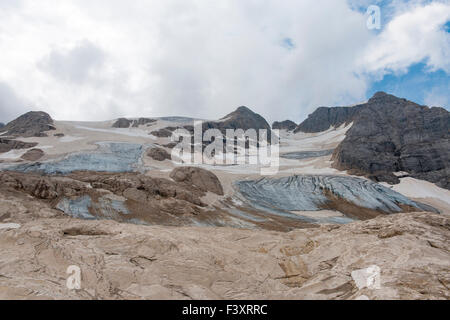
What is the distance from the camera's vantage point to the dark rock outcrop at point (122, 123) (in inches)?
4252

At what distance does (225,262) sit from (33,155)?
5897 cm

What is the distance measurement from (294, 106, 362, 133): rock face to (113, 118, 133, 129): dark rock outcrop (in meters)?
94.5

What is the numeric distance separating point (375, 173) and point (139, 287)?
231 feet

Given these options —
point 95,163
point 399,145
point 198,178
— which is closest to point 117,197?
point 198,178

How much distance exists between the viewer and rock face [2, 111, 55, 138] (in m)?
76.4

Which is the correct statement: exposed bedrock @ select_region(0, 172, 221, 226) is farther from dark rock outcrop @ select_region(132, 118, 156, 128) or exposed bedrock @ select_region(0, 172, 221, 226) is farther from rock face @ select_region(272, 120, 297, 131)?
rock face @ select_region(272, 120, 297, 131)

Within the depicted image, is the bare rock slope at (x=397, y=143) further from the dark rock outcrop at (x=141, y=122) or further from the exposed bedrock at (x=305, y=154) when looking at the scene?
the dark rock outcrop at (x=141, y=122)

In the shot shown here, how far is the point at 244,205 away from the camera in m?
35.0

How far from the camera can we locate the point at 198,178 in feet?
123

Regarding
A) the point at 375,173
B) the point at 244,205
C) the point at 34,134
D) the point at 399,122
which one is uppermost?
the point at 399,122

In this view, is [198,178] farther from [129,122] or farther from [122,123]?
[129,122]

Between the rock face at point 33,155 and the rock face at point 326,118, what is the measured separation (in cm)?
12946
